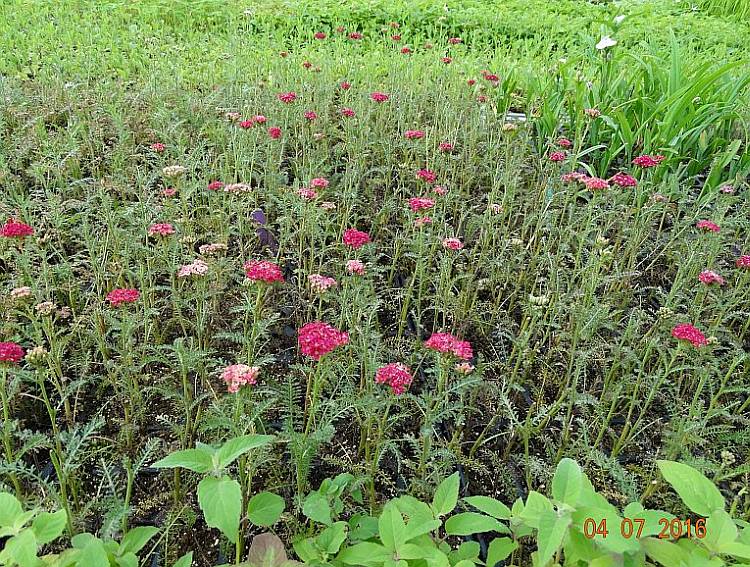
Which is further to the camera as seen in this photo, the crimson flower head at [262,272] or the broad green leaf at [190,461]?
the crimson flower head at [262,272]

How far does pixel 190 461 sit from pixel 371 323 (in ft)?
3.34

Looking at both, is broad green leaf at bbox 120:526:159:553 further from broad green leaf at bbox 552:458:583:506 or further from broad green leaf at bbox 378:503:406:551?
broad green leaf at bbox 552:458:583:506

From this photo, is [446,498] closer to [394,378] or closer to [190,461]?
[394,378]

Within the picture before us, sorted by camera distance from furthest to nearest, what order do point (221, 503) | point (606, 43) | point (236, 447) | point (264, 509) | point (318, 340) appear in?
point (606, 43)
point (318, 340)
point (264, 509)
point (236, 447)
point (221, 503)

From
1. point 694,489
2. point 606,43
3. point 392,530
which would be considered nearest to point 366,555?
point 392,530

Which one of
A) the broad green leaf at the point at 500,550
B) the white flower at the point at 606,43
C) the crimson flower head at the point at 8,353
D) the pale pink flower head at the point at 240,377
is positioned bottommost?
the broad green leaf at the point at 500,550

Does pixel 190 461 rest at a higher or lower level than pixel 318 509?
higher

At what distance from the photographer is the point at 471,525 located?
1.21 m

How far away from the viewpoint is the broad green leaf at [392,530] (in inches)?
44.0

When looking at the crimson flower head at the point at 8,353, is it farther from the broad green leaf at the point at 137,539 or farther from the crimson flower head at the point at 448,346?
the crimson flower head at the point at 448,346

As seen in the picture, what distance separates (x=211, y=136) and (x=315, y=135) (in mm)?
872

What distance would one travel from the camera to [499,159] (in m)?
3.14

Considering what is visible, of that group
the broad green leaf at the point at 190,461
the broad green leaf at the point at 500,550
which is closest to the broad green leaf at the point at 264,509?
the broad green leaf at the point at 190,461

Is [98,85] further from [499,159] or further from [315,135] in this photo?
[499,159]
